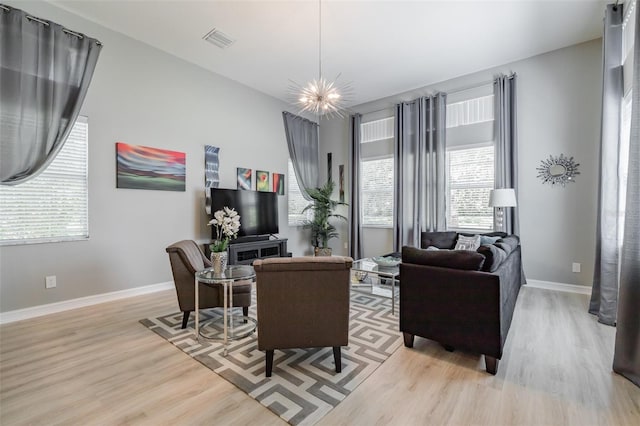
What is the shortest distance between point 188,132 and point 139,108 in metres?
0.70

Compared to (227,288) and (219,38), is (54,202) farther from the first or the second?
(219,38)

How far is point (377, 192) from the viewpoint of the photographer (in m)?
5.95

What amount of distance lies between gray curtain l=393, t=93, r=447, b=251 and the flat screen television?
7.68 ft

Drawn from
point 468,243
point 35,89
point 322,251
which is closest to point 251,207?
point 322,251

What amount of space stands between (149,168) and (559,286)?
235 inches

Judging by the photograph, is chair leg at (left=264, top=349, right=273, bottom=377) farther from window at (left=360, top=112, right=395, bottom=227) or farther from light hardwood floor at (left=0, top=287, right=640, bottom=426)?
window at (left=360, top=112, right=395, bottom=227)

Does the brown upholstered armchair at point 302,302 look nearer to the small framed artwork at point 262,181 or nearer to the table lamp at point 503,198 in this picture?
the table lamp at point 503,198

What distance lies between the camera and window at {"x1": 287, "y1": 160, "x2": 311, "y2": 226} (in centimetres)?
612

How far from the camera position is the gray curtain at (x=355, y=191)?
6.06 m

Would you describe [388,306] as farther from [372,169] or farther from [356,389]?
[372,169]

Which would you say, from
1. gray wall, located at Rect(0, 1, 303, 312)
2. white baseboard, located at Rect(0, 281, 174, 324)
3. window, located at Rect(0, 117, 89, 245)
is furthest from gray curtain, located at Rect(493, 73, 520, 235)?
window, located at Rect(0, 117, 89, 245)

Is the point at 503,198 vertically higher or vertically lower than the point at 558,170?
lower

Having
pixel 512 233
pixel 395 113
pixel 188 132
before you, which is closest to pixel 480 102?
pixel 395 113

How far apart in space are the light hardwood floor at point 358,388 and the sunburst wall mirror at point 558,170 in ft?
7.10
